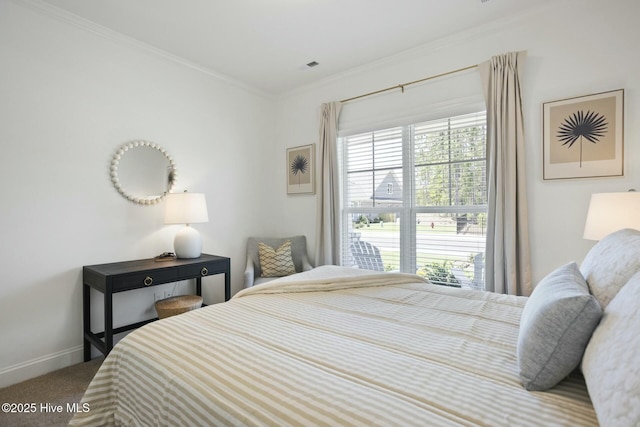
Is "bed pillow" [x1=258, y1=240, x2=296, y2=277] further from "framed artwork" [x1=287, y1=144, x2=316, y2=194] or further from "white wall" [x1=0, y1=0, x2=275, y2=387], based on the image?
"white wall" [x1=0, y1=0, x2=275, y2=387]

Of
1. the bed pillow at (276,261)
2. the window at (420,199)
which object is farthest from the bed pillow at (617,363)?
the bed pillow at (276,261)

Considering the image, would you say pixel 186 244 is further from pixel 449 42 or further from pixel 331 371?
pixel 449 42

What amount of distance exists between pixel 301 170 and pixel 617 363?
333cm

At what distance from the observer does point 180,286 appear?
308cm

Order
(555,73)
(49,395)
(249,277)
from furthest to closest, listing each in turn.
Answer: (249,277) → (555,73) → (49,395)

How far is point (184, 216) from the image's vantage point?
2734mm

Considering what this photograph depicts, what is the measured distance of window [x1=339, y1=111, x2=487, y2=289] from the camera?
8.94 feet

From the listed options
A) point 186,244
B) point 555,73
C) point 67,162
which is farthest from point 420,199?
point 67,162

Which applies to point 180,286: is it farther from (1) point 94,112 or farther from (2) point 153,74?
(2) point 153,74

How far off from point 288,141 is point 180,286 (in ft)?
6.76

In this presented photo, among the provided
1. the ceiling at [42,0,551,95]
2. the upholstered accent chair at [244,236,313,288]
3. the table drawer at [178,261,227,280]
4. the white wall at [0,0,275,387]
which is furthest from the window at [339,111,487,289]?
the white wall at [0,0,275,387]

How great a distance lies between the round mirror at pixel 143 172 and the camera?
2.62m

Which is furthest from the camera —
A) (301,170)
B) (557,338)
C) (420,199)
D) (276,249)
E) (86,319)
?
(301,170)

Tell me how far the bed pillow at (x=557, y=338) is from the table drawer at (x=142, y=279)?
7.69 feet
